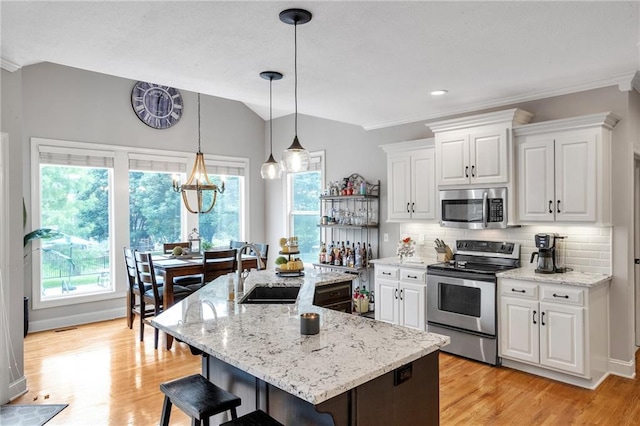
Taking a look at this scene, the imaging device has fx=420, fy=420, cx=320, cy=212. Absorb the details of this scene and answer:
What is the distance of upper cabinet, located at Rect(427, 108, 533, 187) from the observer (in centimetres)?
407

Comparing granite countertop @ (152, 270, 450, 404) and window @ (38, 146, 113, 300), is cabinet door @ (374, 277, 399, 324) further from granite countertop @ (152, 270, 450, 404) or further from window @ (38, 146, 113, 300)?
window @ (38, 146, 113, 300)

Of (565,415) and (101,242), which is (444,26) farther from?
(101,242)

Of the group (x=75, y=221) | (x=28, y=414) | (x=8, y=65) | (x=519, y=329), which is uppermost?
(x=8, y=65)

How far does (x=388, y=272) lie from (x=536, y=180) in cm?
183

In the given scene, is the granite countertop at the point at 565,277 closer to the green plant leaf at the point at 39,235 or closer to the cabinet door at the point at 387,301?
the cabinet door at the point at 387,301

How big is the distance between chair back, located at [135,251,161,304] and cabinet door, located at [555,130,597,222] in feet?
13.3

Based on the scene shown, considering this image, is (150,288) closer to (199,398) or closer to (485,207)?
(199,398)

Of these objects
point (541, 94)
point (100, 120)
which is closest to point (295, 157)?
point (541, 94)

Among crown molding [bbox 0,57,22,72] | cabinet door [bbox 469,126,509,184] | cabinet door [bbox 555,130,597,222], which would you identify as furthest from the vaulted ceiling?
cabinet door [bbox 555,130,597,222]

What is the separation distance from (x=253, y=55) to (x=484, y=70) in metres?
1.89

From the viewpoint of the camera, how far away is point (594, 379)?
139 inches

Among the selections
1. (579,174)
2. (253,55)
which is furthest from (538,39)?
(253,55)

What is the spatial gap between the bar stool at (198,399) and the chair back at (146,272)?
2545 millimetres

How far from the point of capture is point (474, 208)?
4.33 metres
